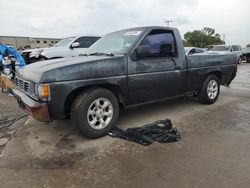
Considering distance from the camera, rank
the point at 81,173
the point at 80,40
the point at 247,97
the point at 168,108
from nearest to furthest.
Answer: the point at 81,173
the point at 168,108
the point at 247,97
the point at 80,40

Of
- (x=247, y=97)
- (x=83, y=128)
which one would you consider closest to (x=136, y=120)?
(x=83, y=128)

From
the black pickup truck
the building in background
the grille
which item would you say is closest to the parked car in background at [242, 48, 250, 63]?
the black pickup truck

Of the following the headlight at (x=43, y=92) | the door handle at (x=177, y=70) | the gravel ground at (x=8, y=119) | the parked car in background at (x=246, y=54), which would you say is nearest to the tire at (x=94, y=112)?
the headlight at (x=43, y=92)

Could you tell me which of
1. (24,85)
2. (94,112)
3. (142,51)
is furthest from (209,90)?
(24,85)

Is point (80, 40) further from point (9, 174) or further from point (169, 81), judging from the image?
point (9, 174)

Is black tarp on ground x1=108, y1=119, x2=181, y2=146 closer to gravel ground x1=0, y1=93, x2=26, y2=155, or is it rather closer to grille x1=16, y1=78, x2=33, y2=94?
grille x1=16, y1=78, x2=33, y2=94

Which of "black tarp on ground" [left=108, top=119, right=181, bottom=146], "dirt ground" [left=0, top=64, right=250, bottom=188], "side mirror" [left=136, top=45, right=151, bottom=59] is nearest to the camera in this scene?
"dirt ground" [left=0, top=64, right=250, bottom=188]

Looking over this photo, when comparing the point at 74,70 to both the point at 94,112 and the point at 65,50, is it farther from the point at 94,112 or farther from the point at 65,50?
the point at 65,50

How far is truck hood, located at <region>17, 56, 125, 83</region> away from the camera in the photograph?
3148 millimetres

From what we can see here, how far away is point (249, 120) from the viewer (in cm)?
445

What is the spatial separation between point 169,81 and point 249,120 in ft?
5.85

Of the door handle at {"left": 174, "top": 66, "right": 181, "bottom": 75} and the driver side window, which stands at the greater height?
the driver side window

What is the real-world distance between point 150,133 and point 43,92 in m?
1.85

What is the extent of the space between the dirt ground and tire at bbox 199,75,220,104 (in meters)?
0.97
